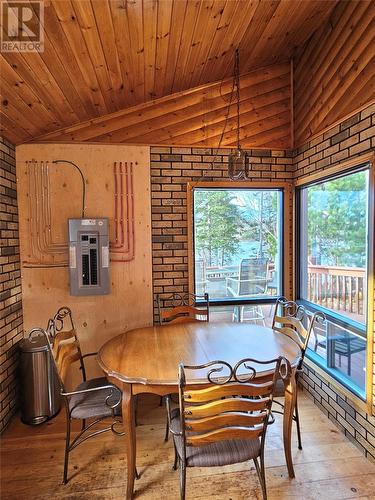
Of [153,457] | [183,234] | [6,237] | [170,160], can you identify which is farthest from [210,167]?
[153,457]

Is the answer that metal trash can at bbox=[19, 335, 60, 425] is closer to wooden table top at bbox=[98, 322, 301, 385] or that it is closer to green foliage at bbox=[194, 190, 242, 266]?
wooden table top at bbox=[98, 322, 301, 385]

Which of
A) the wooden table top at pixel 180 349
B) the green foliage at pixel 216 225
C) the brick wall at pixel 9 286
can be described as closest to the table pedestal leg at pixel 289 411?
Answer: the wooden table top at pixel 180 349

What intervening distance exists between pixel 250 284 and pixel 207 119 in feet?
5.94

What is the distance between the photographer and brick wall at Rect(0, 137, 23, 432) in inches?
97.1

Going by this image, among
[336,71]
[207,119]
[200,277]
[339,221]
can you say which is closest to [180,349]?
[200,277]

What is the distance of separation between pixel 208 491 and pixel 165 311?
1.45m

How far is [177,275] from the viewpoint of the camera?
3.08 metres

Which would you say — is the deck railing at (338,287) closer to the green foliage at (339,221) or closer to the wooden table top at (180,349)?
the green foliage at (339,221)

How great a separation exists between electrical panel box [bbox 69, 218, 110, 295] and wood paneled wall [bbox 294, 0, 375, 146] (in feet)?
7.31

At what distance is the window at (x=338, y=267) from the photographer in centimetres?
230

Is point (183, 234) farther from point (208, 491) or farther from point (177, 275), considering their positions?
point (208, 491)

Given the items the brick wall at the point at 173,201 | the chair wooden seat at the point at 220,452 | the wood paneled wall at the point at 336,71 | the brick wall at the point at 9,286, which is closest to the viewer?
the chair wooden seat at the point at 220,452

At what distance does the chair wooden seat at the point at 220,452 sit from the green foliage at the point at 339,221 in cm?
158

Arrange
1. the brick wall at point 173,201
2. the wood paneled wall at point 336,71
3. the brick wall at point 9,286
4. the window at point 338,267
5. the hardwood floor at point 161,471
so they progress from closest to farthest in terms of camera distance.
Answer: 1. the hardwood floor at point 161,471
2. the wood paneled wall at point 336,71
3. the window at point 338,267
4. the brick wall at point 9,286
5. the brick wall at point 173,201
